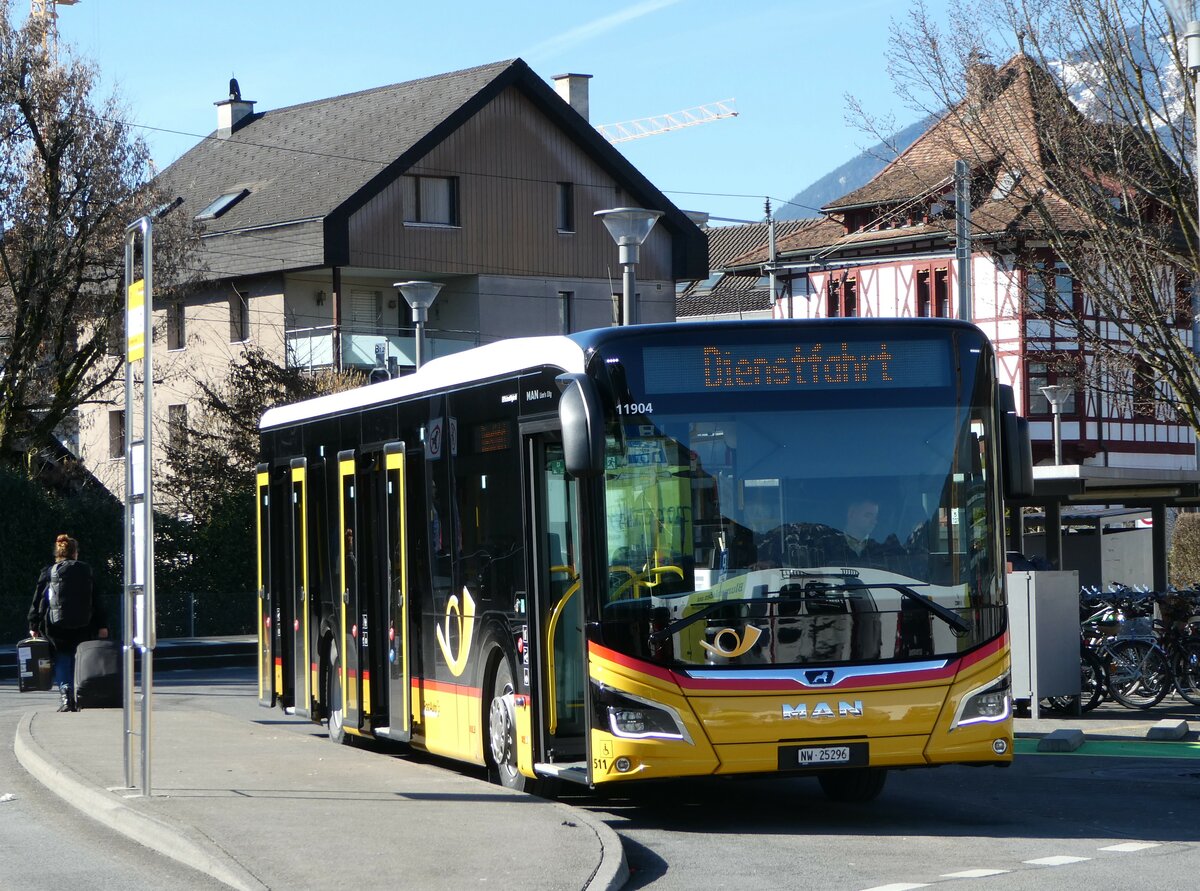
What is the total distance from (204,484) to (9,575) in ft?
15.7

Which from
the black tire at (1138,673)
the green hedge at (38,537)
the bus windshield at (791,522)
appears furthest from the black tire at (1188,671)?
the green hedge at (38,537)

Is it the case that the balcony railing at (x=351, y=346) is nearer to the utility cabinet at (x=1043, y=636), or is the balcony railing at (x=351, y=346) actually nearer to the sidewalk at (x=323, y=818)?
the utility cabinet at (x=1043, y=636)

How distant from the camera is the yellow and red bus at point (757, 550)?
34.4 feet

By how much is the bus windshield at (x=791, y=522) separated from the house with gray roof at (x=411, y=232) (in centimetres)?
3503

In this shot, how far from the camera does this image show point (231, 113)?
56.8 meters

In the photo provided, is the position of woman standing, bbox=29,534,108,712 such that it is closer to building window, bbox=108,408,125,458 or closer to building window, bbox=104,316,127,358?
building window, bbox=104,316,127,358

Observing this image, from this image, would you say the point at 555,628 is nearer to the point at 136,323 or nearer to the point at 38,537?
the point at 136,323

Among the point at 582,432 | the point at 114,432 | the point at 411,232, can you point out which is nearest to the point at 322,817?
the point at 582,432

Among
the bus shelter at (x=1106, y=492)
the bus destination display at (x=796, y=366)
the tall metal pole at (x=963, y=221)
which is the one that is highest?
the tall metal pole at (x=963, y=221)

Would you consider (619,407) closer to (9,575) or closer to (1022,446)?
(1022,446)

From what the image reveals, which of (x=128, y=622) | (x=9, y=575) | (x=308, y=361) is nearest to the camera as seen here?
(x=128, y=622)

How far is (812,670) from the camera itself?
416 inches

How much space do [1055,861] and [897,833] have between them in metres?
1.33

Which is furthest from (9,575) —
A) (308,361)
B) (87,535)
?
(308,361)
